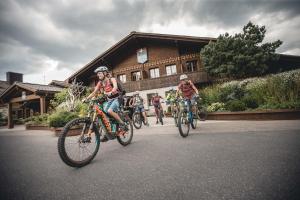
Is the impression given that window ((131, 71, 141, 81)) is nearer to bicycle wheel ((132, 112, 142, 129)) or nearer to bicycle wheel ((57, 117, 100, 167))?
bicycle wheel ((132, 112, 142, 129))

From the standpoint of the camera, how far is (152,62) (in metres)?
22.0

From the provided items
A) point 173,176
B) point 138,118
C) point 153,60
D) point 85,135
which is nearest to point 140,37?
point 153,60

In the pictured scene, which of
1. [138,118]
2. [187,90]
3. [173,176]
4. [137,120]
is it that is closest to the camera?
[173,176]

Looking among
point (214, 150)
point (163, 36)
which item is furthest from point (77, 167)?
point (163, 36)

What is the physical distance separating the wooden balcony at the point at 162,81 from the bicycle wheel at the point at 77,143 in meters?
16.4

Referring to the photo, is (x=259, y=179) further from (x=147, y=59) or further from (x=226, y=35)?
(x=147, y=59)

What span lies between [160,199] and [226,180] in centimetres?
89

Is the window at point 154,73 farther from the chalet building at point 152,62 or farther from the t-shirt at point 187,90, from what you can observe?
the t-shirt at point 187,90

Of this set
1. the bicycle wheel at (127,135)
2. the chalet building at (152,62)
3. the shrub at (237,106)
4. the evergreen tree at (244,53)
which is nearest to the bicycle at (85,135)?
the bicycle wheel at (127,135)

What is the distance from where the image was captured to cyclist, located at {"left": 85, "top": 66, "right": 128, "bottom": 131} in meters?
3.93

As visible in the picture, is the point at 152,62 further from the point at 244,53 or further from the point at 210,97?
the point at 210,97

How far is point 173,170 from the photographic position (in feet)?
8.27

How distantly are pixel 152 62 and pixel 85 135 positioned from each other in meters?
19.6

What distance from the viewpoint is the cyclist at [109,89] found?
393 cm
